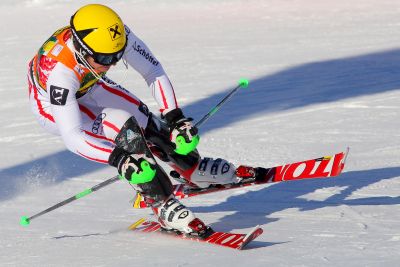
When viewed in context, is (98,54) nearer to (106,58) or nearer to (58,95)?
(106,58)

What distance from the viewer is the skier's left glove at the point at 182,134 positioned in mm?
6160

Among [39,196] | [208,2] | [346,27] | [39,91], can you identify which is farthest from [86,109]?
[208,2]

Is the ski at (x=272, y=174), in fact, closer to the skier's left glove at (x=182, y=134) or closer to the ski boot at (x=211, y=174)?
the ski boot at (x=211, y=174)

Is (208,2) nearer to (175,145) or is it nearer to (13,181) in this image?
(13,181)

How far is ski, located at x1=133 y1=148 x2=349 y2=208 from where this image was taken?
6.54m

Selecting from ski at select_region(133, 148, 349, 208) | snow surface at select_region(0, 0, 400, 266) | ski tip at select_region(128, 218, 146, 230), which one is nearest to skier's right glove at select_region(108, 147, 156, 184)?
snow surface at select_region(0, 0, 400, 266)

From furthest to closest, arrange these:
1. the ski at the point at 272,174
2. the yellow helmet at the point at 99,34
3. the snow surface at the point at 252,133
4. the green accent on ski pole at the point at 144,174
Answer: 1. the ski at the point at 272,174
2. the snow surface at the point at 252,133
3. the yellow helmet at the point at 99,34
4. the green accent on ski pole at the point at 144,174

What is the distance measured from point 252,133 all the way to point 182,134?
303 cm

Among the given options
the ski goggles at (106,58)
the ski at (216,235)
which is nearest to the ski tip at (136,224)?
the ski at (216,235)

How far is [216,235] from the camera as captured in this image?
581 cm

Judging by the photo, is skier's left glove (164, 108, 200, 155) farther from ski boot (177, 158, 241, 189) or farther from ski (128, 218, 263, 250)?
ski (128, 218, 263, 250)

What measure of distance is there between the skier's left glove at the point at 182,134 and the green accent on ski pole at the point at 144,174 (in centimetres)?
66

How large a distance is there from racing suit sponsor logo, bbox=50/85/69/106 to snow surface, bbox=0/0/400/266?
3.18 feet

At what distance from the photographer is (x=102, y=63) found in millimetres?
5738
